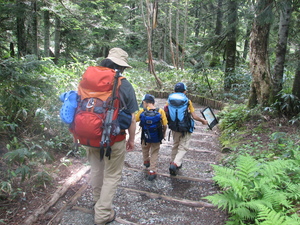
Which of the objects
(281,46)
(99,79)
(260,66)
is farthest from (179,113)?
(260,66)

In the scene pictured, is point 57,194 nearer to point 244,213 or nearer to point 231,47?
point 244,213

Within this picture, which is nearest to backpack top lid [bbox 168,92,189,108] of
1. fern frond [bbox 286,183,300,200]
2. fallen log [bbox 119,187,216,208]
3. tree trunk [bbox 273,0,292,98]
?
fallen log [bbox 119,187,216,208]

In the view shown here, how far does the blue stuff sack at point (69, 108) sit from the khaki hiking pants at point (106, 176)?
1.70ft

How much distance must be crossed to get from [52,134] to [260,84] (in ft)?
20.8

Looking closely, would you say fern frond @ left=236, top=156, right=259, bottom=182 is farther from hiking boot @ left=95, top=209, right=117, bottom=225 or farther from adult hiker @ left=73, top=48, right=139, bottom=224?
hiking boot @ left=95, top=209, right=117, bottom=225

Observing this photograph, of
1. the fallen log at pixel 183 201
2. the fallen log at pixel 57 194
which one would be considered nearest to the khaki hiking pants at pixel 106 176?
the fallen log at pixel 57 194

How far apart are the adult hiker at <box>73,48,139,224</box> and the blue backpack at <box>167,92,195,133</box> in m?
1.62

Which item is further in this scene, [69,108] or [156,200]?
[156,200]

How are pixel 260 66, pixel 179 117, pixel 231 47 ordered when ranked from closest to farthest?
pixel 179 117 → pixel 260 66 → pixel 231 47

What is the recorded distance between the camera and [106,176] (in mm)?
3189

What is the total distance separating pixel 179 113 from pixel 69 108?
229 cm

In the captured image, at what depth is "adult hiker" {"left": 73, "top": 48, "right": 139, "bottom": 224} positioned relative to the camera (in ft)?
9.33

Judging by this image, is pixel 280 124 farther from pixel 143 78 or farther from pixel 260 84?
pixel 143 78

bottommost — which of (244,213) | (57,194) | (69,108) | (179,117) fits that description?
(57,194)
